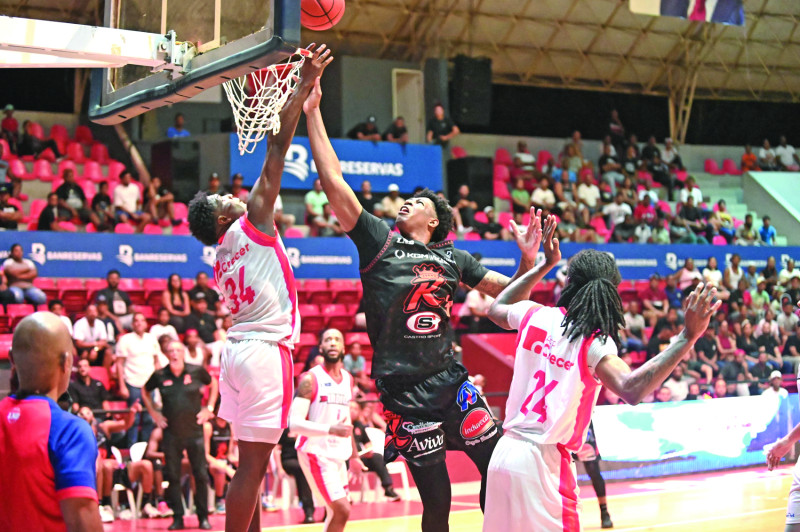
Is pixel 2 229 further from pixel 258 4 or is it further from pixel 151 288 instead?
pixel 258 4

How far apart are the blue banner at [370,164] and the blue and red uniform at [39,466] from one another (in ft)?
44.0

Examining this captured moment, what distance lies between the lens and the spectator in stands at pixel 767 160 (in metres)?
24.4

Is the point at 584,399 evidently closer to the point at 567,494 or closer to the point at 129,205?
the point at 567,494

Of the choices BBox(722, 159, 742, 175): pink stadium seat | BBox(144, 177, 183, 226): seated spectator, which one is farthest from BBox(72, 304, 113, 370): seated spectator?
BBox(722, 159, 742, 175): pink stadium seat

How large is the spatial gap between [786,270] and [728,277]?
2.23 m

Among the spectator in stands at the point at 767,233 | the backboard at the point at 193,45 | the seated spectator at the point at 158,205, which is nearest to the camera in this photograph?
the backboard at the point at 193,45

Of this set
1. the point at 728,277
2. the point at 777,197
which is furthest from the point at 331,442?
the point at 777,197

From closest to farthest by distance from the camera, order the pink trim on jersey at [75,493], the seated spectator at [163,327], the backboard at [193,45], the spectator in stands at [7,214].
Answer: the pink trim on jersey at [75,493] → the backboard at [193,45] → the seated spectator at [163,327] → the spectator in stands at [7,214]

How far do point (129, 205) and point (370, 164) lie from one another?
15.2ft

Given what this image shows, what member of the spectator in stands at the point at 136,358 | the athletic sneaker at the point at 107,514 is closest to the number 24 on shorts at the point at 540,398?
the athletic sneaker at the point at 107,514

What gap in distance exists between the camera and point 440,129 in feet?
61.3

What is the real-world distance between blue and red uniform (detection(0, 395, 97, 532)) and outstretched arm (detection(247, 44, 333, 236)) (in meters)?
2.39

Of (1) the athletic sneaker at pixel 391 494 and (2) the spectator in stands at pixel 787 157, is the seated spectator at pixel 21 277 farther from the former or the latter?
(2) the spectator in stands at pixel 787 157

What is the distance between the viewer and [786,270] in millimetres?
19547
